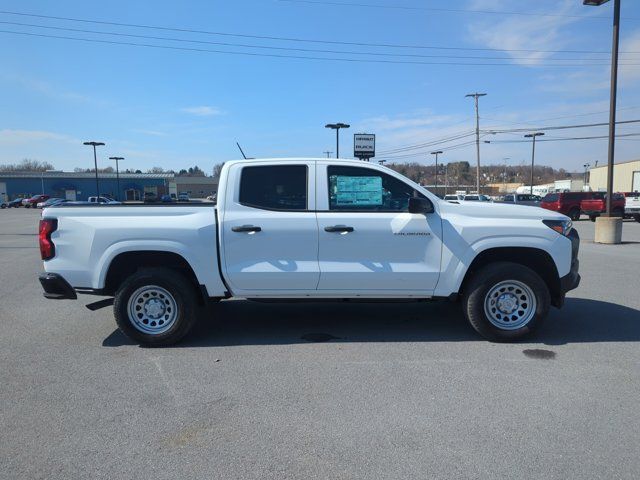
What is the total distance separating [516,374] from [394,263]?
1.62 m

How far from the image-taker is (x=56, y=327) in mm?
6055

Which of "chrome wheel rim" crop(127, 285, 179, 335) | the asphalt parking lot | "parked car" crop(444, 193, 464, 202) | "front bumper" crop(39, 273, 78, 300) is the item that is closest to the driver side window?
"parked car" crop(444, 193, 464, 202)

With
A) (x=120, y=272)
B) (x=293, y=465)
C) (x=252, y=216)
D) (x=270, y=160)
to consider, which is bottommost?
(x=293, y=465)

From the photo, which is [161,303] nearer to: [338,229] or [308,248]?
[308,248]

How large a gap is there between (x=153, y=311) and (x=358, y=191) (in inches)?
104

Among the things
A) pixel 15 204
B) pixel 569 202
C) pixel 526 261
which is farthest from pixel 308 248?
pixel 15 204

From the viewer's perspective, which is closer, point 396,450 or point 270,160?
point 396,450

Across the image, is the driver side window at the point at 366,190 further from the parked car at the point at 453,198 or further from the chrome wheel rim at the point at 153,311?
the chrome wheel rim at the point at 153,311

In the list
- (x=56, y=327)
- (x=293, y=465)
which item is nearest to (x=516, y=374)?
(x=293, y=465)

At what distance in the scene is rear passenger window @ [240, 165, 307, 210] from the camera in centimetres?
524

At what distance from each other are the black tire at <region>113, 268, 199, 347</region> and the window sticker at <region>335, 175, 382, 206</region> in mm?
1963

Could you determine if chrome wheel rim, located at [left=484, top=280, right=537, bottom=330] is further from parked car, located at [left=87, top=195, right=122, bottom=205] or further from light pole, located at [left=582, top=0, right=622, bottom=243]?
light pole, located at [left=582, top=0, right=622, bottom=243]

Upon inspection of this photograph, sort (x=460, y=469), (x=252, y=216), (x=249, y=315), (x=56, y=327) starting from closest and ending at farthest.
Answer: (x=460, y=469)
(x=252, y=216)
(x=56, y=327)
(x=249, y=315)

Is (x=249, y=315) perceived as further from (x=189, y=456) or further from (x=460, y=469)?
(x=460, y=469)
